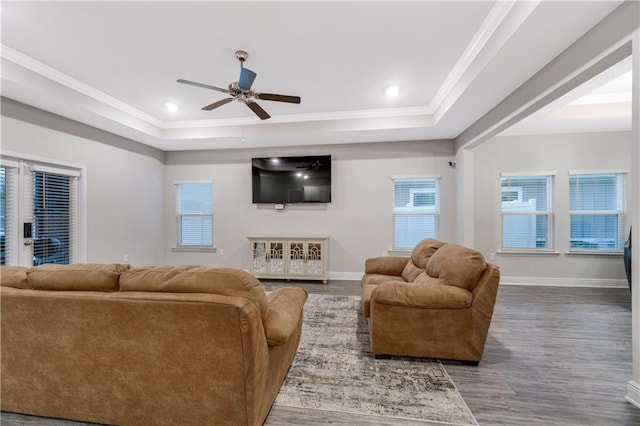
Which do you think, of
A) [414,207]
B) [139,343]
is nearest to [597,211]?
[414,207]

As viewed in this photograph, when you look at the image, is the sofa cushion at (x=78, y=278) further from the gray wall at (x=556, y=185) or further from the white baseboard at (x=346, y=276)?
the gray wall at (x=556, y=185)

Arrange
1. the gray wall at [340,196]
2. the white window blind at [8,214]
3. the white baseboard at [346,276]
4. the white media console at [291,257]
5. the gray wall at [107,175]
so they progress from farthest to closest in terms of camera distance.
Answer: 1. the white baseboard at [346,276]
2. the white media console at [291,257]
3. the gray wall at [340,196]
4. the gray wall at [107,175]
5. the white window blind at [8,214]

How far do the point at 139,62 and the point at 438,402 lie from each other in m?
4.11

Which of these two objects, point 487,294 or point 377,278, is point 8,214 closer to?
point 377,278

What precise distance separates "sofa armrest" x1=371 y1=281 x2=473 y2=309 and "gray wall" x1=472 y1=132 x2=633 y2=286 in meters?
3.14

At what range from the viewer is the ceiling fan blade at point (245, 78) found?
7.96 feet

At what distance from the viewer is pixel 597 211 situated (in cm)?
436

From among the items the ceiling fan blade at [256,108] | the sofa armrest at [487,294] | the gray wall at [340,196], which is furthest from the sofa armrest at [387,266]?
the ceiling fan blade at [256,108]

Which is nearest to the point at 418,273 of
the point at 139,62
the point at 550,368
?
the point at 550,368

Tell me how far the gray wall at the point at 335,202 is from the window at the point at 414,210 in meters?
0.13

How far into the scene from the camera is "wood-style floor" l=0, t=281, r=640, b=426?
62.2 inches

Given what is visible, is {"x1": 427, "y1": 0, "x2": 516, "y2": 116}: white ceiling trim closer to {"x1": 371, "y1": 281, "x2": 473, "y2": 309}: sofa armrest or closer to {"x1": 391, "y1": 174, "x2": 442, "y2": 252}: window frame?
{"x1": 391, "y1": 174, "x2": 442, "y2": 252}: window frame

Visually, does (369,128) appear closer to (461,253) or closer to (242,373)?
(461,253)

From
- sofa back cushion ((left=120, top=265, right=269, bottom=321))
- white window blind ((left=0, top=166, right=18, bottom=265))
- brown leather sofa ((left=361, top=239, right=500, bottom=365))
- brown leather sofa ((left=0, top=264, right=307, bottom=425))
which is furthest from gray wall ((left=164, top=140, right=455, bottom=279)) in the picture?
sofa back cushion ((left=120, top=265, right=269, bottom=321))
